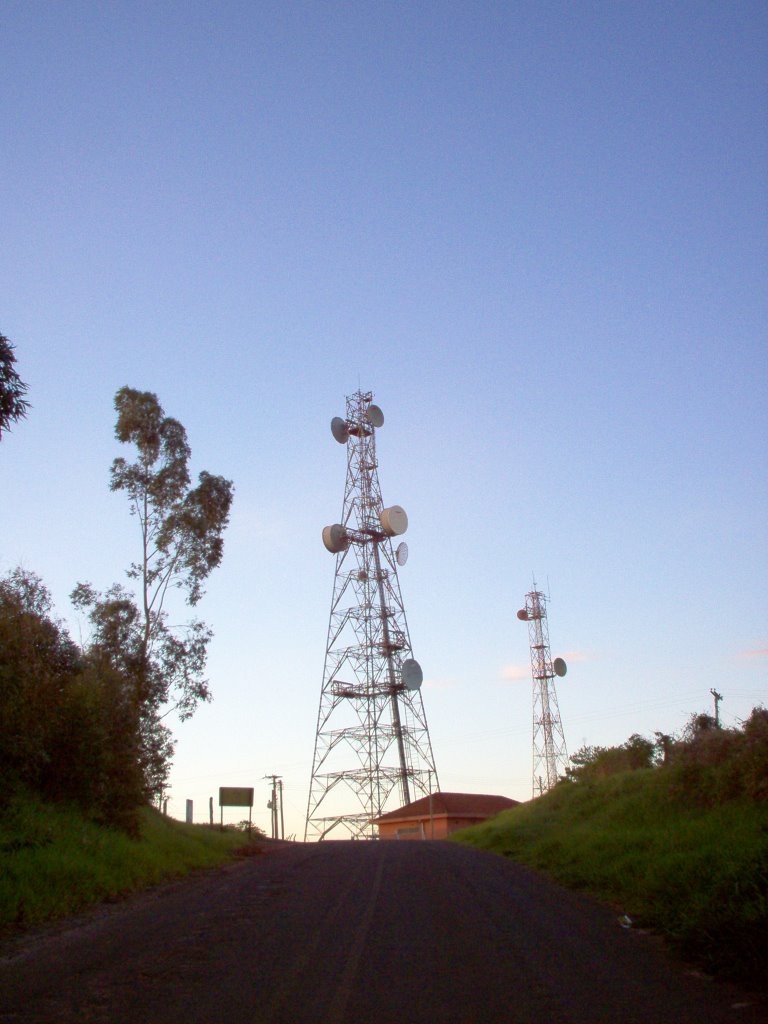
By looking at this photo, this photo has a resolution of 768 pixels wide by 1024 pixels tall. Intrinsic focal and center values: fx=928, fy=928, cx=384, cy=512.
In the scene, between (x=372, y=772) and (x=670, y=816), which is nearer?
(x=670, y=816)

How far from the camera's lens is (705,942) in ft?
27.1

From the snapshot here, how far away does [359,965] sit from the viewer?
793 centimetres

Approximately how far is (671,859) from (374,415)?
38.0 metres

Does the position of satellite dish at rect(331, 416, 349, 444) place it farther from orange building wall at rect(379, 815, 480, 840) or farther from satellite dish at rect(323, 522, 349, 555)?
orange building wall at rect(379, 815, 480, 840)

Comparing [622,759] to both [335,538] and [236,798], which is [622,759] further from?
[335,538]

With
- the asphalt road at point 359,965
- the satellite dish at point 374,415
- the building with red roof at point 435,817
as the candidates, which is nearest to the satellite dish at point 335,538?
the satellite dish at point 374,415

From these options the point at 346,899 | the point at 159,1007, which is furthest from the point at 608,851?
the point at 159,1007

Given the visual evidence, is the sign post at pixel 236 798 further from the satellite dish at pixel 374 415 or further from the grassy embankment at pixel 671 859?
the satellite dish at pixel 374 415

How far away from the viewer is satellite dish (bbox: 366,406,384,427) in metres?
48.4

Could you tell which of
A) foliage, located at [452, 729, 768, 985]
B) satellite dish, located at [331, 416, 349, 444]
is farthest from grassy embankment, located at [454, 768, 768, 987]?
satellite dish, located at [331, 416, 349, 444]

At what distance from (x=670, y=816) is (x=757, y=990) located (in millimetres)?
9523

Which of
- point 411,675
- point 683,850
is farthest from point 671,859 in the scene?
point 411,675

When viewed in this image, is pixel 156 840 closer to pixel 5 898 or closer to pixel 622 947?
pixel 5 898

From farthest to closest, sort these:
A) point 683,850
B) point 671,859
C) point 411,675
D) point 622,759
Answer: point 411,675 < point 622,759 < point 683,850 < point 671,859
